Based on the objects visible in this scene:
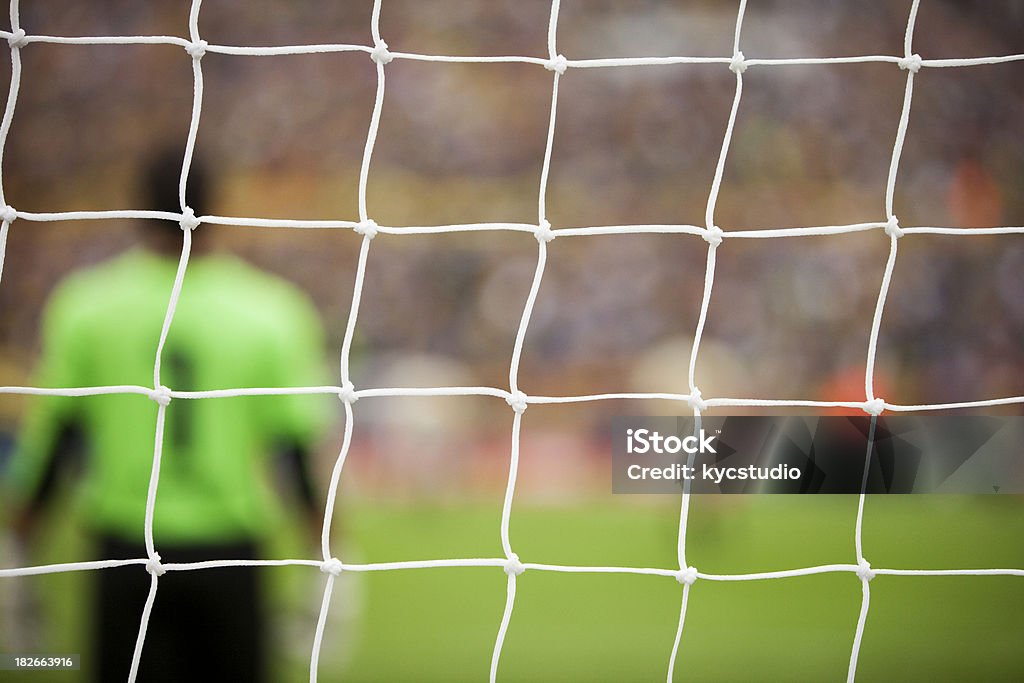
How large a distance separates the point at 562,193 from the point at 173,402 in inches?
244

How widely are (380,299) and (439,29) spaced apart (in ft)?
7.56

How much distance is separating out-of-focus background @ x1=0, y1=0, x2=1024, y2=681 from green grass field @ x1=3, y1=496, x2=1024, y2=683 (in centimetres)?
77

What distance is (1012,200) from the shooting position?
260 inches

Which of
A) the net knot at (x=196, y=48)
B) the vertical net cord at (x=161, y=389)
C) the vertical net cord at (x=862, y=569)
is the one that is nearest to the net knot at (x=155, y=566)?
the vertical net cord at (x=161, y=389)

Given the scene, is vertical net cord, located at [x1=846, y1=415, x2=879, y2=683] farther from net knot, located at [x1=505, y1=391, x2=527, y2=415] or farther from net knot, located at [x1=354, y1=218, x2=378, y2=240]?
→ net knot, located at [x1=354, y1=218, x2=378, y2=240]

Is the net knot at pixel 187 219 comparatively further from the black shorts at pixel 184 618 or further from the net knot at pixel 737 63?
the net knot at pixel 737 63

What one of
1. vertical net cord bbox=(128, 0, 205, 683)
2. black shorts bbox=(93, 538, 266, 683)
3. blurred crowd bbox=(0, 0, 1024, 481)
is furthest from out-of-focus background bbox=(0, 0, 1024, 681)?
vertical net cord bbox=(128, 0, 205, 683)

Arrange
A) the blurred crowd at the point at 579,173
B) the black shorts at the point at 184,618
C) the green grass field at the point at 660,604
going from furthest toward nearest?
the blurred crowd at the point at 579,173 → the green grass field at the point at 660,604 → the black shorts at the point at 184,618

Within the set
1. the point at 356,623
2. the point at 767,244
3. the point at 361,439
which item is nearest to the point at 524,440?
the point at 361,439

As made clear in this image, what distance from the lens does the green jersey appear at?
52.9 inches

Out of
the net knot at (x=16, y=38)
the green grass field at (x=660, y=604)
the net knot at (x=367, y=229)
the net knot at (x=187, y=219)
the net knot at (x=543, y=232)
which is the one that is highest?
the net knot at (x=16, y=38)

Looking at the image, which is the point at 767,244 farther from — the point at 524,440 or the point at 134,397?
the point at 134,397

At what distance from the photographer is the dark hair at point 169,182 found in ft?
4.62

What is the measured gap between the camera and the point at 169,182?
1412mm
